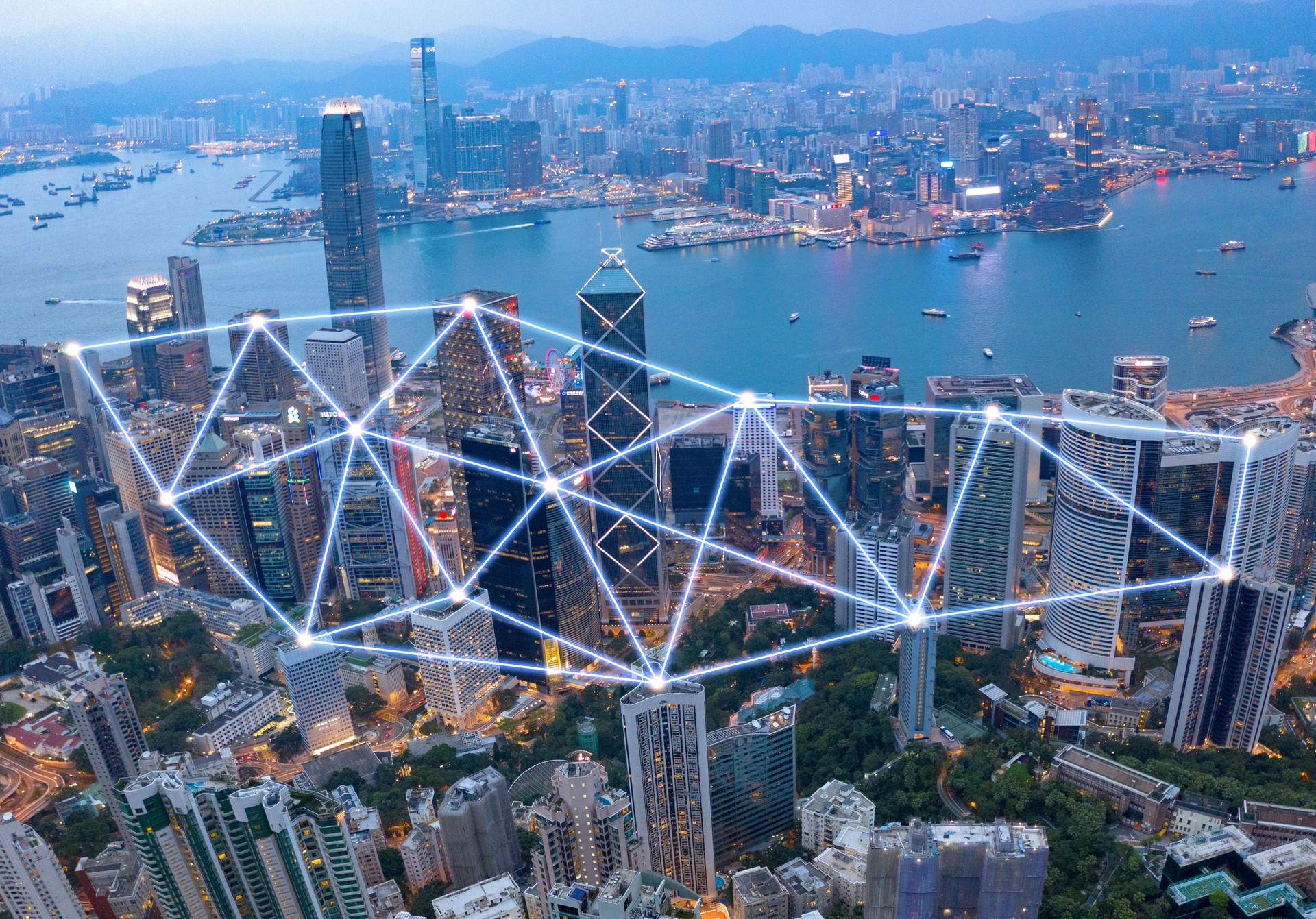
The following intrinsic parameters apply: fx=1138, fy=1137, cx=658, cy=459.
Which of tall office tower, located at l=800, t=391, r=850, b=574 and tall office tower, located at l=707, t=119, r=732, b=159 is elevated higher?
tall office tower, located at l=707, t=119, r=732, b=159

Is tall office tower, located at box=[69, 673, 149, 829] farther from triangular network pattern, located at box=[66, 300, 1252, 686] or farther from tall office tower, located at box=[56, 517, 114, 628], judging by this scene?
tall office tower, located at box=[56, 517, 114, 628]

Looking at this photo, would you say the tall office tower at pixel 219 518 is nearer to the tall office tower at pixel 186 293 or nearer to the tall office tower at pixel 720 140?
the tall office tower at pixel 186 293

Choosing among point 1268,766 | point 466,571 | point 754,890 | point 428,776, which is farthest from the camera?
point 466,571

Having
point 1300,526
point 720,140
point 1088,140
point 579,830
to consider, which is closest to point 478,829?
point 579,830

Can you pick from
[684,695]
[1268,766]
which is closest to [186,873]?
[684,695]

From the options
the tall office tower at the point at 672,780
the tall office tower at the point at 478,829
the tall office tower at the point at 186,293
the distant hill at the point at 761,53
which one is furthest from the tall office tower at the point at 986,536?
the distant hill at the point at 761,53

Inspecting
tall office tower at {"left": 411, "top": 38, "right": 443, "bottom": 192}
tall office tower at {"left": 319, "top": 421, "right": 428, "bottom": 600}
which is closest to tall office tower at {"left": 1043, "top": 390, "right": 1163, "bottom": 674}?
tall office tower at {"left": 319, "top": 421, "right": 428, "bottom": 600}

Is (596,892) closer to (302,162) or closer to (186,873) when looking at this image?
(186,873)
